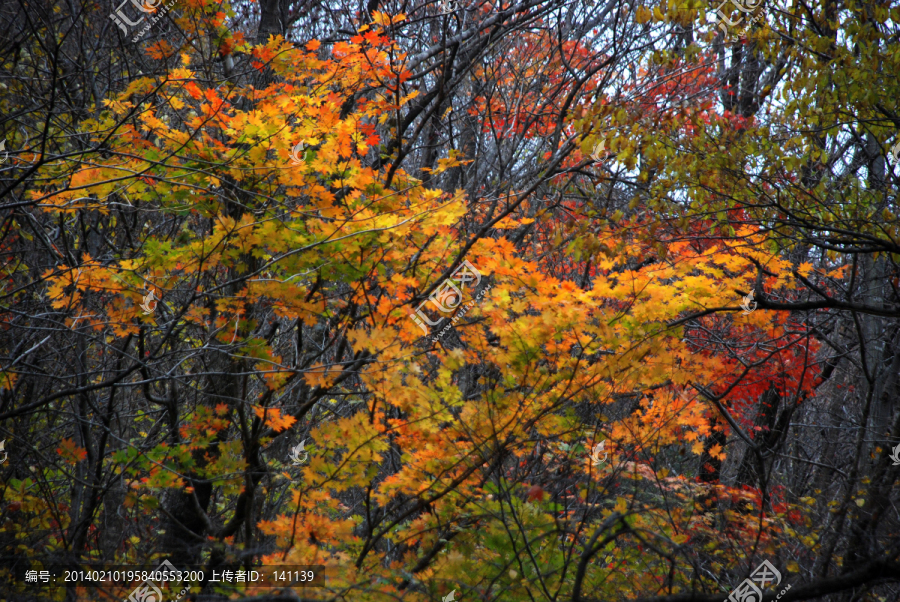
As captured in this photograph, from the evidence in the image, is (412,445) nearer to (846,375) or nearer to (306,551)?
(306,551)

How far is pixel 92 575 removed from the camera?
385 centimetres

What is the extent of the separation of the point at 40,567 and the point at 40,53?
4.76 meters

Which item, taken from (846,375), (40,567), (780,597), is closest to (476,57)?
(780,597)

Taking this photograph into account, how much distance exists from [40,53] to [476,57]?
14.6 ft

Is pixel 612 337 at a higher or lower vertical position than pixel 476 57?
lower

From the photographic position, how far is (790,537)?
578cm

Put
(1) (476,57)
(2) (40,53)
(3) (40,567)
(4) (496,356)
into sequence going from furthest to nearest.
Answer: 1. (1) (476,57)
2. (2) (40,53)
3. (3) (40,567)
4. (4) (496,356)

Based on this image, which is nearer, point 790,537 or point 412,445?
point 412,445

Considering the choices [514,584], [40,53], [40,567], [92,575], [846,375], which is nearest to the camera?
[514,584]

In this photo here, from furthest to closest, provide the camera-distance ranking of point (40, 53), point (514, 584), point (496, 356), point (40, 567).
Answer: point (40, 53)
point (40, 567)
point (496, 356)
point (514, 584)

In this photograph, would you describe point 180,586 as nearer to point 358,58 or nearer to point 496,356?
point 496,356

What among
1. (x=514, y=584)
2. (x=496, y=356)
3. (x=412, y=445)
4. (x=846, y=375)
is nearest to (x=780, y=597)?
(x=514, y=584)

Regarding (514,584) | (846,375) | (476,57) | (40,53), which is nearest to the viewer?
(514,584)

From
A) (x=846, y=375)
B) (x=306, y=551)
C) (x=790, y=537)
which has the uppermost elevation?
(x=846, y=375)
